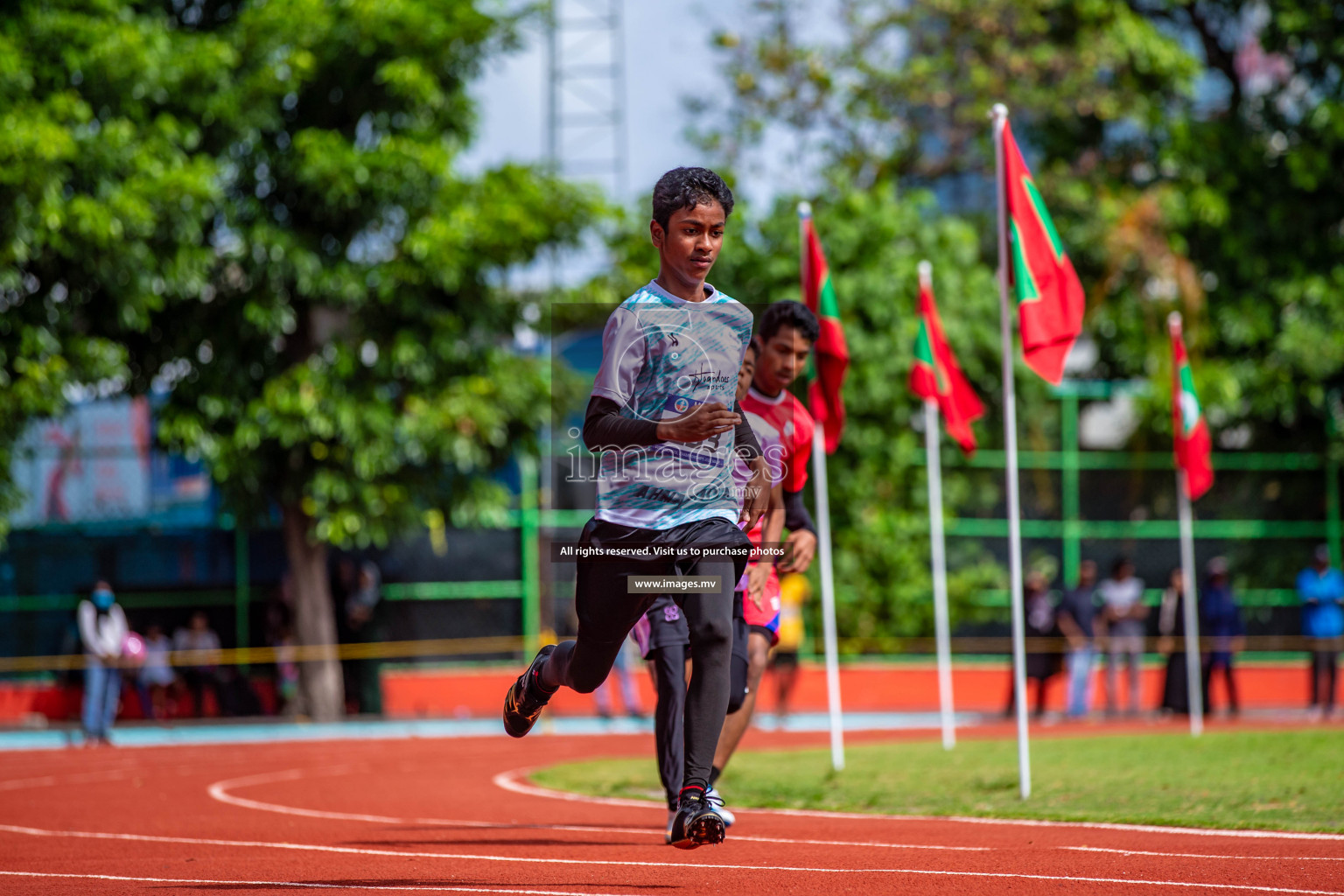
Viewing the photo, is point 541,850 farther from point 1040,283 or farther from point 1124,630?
point 1124,630

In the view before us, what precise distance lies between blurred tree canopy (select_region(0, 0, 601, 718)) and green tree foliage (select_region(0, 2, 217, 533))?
35 mm

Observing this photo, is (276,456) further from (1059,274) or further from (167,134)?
(1059,274)

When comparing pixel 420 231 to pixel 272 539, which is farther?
pixel 272 539

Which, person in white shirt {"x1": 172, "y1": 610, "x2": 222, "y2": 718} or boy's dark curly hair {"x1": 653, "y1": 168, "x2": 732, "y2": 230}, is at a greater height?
boy's dark curly hair {"x1": 653, "y1": 168, "x2": 732, "y2": 230}

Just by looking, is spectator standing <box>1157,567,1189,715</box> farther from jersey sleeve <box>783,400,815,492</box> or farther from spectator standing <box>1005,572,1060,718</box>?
jersey sleeve <box>783,400,815,492</box>

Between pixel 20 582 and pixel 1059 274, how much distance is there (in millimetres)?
16551

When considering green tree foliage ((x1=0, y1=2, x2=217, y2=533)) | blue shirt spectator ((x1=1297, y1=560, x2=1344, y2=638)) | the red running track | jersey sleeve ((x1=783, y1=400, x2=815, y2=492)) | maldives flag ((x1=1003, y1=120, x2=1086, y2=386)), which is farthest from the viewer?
blue shirt spectator ((x1=1297, y1=560, x2=1344, y2=638))

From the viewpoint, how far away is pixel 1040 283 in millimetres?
9414

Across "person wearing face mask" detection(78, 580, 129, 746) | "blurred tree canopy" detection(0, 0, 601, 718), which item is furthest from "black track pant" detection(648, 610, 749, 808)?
"person wearing face mask" detection(78, 580, 129, 746)

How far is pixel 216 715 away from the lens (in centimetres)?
2070

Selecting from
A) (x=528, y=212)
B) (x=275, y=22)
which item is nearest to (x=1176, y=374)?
(x=528, y=212)

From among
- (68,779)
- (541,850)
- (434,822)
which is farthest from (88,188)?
(541,850)

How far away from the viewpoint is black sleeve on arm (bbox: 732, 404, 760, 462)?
606 centimetres

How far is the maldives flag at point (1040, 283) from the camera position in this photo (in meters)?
9.30
